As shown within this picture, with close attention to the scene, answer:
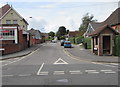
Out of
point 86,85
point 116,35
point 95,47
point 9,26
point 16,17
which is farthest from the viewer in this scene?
point 16,17

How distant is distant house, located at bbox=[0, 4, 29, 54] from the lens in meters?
30.2

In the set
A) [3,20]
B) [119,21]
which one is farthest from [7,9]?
[119,21]

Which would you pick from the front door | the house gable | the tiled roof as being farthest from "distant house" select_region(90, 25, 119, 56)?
the tiled roof

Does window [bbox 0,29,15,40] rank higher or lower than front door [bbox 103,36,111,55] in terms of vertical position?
higher

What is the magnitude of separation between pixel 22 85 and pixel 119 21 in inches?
1104

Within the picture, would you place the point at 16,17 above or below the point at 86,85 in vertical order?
above

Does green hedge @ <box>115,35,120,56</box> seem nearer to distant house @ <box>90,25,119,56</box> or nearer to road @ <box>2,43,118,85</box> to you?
distant house @ <box>90,25,119,56</box>

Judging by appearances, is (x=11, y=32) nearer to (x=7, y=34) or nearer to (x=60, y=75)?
(x=7, y=34)

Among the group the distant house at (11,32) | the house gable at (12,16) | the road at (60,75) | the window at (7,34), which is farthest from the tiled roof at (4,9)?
the road at (60,75)

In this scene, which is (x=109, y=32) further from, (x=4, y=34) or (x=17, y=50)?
(x=4, y=34)

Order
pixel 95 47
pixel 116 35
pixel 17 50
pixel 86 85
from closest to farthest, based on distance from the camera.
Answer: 1. pixel 86 85
2. pixel 116 35
3. pixel 95 47
4. pixel 17 50

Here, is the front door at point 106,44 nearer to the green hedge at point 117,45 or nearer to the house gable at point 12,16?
the green hedge at point 117,45

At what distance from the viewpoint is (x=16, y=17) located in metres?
51.8

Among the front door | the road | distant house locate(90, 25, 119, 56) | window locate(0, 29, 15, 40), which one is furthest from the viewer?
window locate(0, 29, 15, 40)
